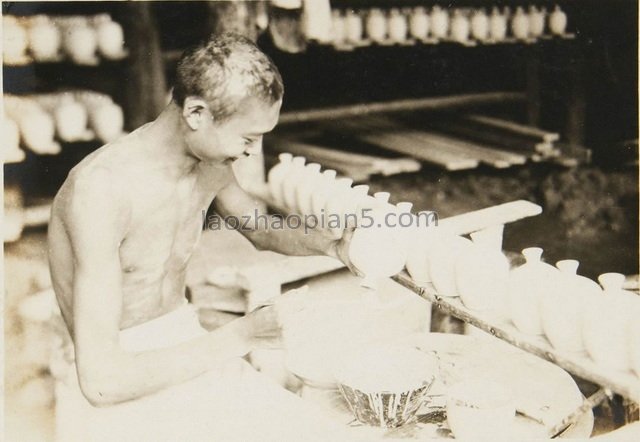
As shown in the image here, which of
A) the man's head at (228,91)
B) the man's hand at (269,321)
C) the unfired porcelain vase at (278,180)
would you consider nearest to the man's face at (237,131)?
the man's head at (228,91)

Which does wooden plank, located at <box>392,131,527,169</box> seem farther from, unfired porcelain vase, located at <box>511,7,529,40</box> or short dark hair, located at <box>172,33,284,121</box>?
short dark hair, located at <box>172,33,284,121</box>

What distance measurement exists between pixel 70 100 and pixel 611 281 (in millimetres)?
2461

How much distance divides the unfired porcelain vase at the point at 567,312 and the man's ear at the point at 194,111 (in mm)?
939

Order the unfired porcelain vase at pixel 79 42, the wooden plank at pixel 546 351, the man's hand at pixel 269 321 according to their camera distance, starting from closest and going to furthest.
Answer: the wooden plank at pixel 546 351, the man's hand at pixel 269 321, the unfired porcelain vase at pixel 79 42

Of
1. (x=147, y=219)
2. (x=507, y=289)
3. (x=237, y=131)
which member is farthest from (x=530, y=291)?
(x=147, y=219)

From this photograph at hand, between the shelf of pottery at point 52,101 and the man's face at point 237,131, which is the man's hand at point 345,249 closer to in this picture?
the man's face at point 237,131

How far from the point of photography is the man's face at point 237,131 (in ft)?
5.71

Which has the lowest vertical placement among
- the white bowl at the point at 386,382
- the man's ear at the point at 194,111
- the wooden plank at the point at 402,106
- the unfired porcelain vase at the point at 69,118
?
the white bowl at the point at 386,382

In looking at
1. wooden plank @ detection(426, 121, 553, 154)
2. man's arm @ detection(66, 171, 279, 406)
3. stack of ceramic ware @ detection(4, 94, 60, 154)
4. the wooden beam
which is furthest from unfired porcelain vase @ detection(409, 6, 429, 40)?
man's arm @ detection(66, 171, 279, 406)

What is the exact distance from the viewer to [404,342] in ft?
7.38

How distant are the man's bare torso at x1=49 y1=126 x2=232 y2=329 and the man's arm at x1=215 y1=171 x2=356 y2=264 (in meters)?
0.17

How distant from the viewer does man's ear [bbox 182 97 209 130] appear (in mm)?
1747

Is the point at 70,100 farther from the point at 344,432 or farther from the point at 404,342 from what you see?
the point at 344,432

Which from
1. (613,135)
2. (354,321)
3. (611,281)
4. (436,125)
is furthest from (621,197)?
(611,281)
